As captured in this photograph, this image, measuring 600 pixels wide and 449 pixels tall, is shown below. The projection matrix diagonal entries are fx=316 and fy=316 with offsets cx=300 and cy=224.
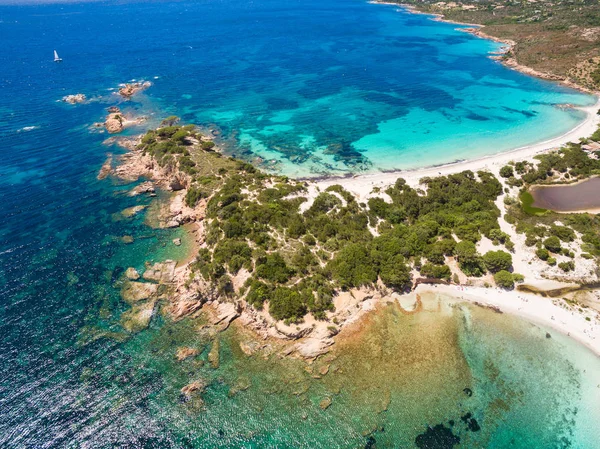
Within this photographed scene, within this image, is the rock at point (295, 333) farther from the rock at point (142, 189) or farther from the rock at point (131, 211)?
the rock at point (142, 189)

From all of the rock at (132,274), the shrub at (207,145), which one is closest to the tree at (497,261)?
the rock at (132,274)

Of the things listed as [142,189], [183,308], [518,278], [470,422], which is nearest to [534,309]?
[518,278]

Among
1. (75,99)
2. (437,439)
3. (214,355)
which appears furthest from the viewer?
(75,99)

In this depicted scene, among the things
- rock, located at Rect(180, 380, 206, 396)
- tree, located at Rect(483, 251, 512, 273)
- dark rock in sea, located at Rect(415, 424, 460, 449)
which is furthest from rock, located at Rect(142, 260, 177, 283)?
tree, located at Rect(483, 251, 512, 273)

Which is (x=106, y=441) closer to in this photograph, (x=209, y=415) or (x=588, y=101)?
(x=209, y=415)

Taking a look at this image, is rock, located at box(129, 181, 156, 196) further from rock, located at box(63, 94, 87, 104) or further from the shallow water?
the shallow water

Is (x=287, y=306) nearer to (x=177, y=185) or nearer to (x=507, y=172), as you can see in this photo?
(x=177, y=185)

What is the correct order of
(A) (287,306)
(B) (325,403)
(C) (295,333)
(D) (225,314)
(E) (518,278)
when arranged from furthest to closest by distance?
(E) (518,278)
(D) (225,314)
(A) (287,306)
(C) (295,333)
(B) (325,403)
